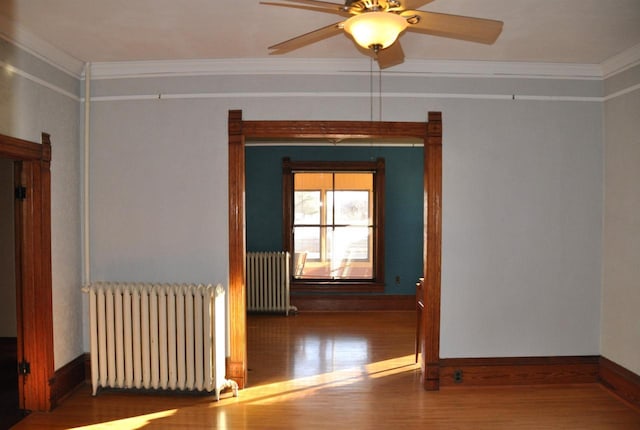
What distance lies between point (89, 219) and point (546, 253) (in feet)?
12.9

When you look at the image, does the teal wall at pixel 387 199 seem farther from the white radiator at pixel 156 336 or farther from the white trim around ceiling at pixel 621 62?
the white radiator at pixel 156 336

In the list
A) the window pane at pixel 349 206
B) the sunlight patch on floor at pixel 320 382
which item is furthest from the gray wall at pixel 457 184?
the window pane at pixel 349 206

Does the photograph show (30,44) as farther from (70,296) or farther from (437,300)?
→ (437,300)

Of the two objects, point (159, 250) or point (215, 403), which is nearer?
point (215, 403)

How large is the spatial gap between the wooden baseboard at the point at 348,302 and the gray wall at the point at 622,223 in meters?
3.34

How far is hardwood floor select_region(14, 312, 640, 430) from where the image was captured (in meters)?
3.29

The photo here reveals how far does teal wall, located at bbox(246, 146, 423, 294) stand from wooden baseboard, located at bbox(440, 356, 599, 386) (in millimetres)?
3101

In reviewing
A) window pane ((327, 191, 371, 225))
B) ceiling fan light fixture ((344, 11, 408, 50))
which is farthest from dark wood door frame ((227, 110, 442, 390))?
window pane ((327, 191, 371, 225))

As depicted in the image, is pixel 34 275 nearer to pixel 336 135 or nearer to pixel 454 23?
pixel 336 135

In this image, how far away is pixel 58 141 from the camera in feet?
11.9

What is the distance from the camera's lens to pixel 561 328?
3.96 metres

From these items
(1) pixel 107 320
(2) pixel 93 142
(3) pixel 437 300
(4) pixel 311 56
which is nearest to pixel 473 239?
(3) pixel 437 300

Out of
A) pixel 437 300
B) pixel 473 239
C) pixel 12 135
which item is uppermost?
pixel 12 135

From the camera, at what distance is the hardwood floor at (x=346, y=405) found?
3293 mm
